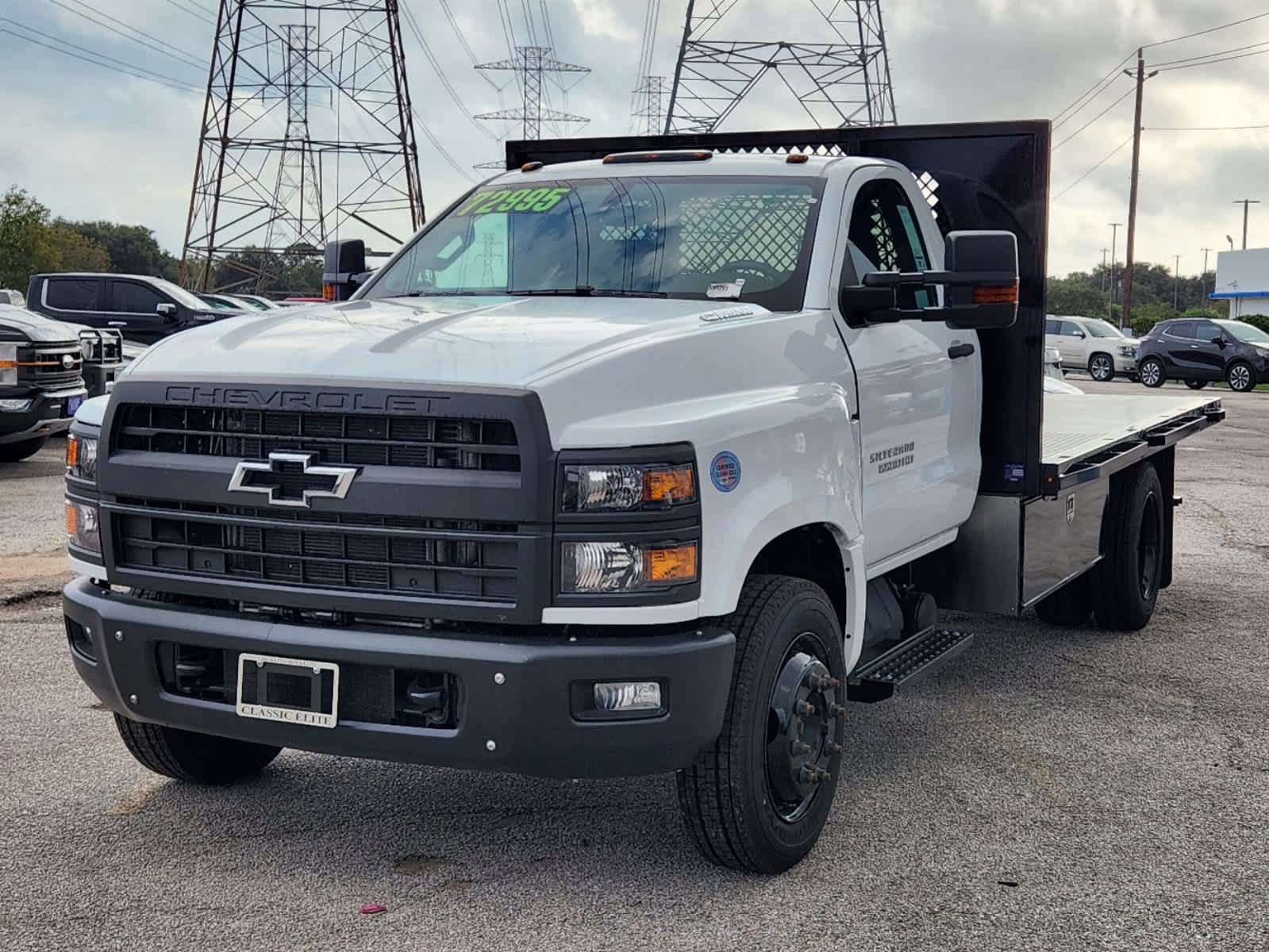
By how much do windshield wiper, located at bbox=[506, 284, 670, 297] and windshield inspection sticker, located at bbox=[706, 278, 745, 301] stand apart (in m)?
0.14

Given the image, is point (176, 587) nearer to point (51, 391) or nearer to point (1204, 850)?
point (1204, 850)

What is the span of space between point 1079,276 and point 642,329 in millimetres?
153010

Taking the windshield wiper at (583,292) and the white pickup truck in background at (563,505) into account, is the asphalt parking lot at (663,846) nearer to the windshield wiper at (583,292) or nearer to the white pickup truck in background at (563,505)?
the white pickup truck in background at (563,505)

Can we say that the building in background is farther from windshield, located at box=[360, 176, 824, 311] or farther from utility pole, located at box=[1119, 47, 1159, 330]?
windshield, located at box=[360, 176, 824, 311]

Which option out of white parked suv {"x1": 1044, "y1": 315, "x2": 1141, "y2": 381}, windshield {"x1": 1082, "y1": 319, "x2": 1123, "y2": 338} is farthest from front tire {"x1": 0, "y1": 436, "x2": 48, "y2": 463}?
windshield {"x1": 1082, "y1": 319, "x2": 1123, "y2": 338}

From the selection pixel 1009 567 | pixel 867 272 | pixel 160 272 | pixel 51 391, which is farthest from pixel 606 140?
pixel 160 272

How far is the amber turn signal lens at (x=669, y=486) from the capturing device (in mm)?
3621

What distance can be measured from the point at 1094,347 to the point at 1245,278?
38721mm

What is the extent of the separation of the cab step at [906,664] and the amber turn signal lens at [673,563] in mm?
1395

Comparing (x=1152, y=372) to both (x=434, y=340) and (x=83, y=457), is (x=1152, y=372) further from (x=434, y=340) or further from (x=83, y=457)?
(x=83, y=457)

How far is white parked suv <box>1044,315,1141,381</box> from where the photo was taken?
119 feet

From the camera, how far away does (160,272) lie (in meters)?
101

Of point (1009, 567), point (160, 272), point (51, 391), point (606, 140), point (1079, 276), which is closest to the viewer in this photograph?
point (1009, 567)

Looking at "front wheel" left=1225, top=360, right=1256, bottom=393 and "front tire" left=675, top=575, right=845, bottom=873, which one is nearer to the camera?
"front tire" left=675, top=575, right=845, bottom=873
